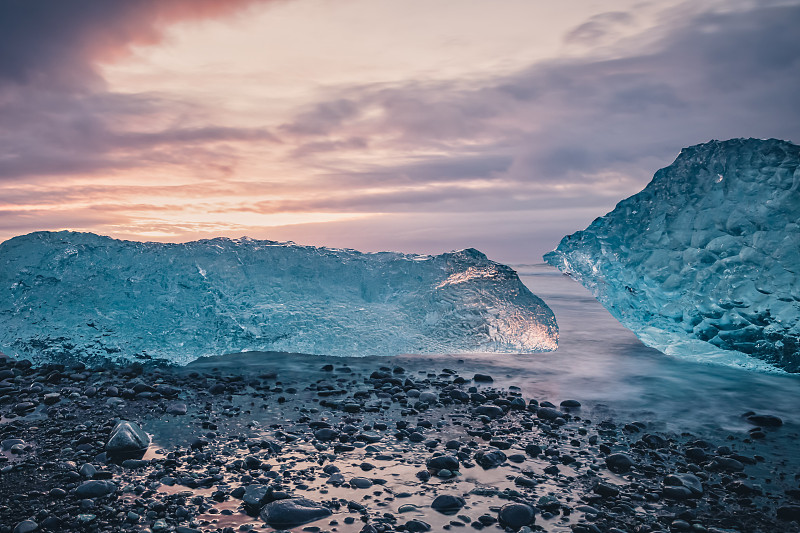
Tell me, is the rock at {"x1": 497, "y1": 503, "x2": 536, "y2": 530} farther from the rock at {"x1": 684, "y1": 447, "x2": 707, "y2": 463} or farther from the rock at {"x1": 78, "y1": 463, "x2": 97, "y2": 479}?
the rock at {"x1": 78, "y1": 463, "x2": 97, "y2": 479}

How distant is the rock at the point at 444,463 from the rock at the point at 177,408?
3.10m

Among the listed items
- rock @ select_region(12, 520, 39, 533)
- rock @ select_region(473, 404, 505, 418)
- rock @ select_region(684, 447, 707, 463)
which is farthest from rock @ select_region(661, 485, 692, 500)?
rock @ select_region(12, 520, 39, 533)

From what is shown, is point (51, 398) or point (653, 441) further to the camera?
point (51, 398)

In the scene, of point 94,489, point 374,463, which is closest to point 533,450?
point 374,463

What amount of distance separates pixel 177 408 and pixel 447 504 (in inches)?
146

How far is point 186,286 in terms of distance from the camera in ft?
32.6

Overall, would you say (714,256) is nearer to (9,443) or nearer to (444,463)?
(444,463)

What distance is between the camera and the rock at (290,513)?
3582mm

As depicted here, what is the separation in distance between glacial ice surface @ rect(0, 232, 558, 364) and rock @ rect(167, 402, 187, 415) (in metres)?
2.95

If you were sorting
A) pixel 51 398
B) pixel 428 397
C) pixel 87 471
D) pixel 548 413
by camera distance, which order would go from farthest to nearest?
pixel 428 397, pixel 51 398, pixel 548 413, pixel 87 471

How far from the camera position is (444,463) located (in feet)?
14.7

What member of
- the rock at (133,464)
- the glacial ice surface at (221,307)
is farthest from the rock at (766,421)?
the rock at (133,464)

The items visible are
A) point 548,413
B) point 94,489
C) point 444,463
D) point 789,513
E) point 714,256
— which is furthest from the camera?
point 714,256

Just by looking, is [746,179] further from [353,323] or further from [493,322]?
[353,323]
